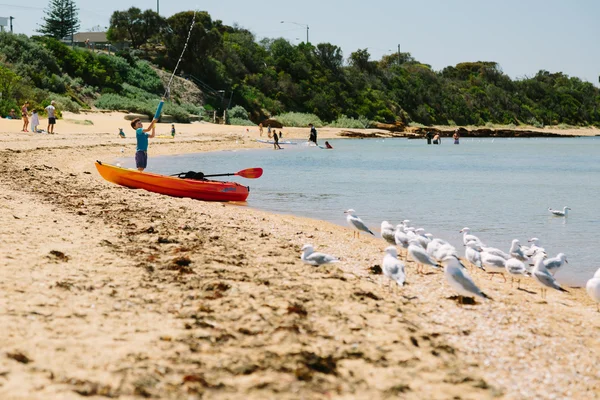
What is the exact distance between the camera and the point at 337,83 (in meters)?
86.9

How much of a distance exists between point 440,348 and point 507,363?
0.52 metres

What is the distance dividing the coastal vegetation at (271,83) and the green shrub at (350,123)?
0.23m

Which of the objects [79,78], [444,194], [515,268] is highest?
[79,78]

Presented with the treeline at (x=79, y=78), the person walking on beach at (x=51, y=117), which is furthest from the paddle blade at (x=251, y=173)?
the treeline at (x=79, y=78)

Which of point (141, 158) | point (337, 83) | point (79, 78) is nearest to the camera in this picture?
point (141, 158)

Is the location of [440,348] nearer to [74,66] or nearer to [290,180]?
[290,180]

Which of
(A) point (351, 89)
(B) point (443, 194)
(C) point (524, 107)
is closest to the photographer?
(B) point (443, 194)

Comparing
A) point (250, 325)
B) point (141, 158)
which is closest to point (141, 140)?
point (141, 158)

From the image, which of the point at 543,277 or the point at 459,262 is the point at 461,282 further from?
the point at 543,277

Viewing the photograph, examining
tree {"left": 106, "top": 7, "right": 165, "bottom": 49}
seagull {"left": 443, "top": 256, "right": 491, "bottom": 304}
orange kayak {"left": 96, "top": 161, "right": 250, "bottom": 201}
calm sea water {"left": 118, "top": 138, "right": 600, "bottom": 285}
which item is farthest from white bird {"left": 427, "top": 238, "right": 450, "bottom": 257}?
A: tree {"left": 106, "top": 7, "right": 165, "bottom": 49}

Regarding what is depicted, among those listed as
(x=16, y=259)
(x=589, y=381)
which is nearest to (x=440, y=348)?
(x=589, y=381)

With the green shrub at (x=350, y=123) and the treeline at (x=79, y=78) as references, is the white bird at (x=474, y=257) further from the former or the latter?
the green shrub at (x=350, y=123)

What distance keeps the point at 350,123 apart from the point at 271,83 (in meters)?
10.3

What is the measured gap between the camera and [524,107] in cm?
11331
